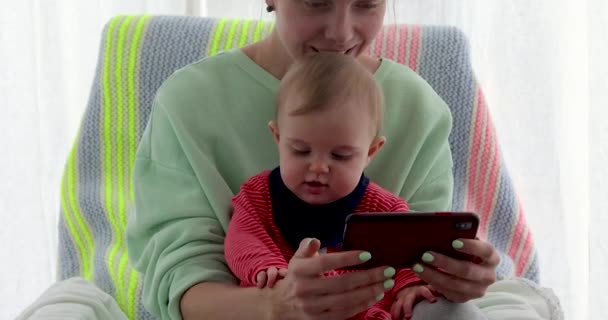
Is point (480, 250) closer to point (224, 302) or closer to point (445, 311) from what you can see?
point (445, 311)

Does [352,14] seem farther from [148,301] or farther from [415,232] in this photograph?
[148,301]

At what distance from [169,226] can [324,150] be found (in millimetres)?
271

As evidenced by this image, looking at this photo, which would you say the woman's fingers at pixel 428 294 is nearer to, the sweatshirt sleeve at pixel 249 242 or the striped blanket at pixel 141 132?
the sweatshirt sleeve at pixel 249 242

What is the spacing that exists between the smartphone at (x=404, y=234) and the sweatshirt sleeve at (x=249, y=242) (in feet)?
0.42

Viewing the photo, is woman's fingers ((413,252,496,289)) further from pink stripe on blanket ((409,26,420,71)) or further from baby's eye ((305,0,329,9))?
pink stripe on blanket ((409,26,420,71))

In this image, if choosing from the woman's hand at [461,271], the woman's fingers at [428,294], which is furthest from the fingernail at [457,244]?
the woman's fingers at [428,294]

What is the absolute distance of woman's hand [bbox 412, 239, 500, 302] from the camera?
93cm

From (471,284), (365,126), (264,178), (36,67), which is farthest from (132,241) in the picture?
(36,67)

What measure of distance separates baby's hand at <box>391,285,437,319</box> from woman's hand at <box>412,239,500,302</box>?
0.10 ft

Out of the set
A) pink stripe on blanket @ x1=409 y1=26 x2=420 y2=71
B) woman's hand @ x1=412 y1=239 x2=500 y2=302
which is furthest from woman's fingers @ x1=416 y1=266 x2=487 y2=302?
pink stripe on blanket @ x1=409 y1=26 x2=420 y2=71

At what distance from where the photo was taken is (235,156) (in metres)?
1.19

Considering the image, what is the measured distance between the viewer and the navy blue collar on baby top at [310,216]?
104 centimetres

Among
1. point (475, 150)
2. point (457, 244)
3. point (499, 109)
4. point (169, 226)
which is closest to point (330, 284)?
point (457, 244)

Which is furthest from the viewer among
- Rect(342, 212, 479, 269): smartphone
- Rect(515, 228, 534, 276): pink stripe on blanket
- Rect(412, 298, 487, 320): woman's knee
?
Rect(515, 228, 534, 276): pink stripe on blanket
